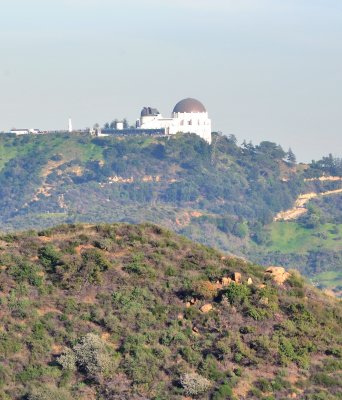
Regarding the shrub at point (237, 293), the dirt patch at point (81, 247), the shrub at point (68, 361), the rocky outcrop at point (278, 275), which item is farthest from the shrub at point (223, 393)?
the dirt patch at point (81, 247)

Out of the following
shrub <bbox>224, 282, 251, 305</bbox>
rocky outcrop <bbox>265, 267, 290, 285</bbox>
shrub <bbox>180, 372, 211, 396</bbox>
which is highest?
rocky outcrop <bbox>265, 267, 290, 285</bbox>

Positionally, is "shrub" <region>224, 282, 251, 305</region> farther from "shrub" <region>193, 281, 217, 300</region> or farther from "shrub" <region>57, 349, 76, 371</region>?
"shrub" <region>57, 349, 76, 371</region>

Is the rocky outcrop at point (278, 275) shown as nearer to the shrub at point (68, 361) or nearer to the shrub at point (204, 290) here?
the shrub at point (204, 290)

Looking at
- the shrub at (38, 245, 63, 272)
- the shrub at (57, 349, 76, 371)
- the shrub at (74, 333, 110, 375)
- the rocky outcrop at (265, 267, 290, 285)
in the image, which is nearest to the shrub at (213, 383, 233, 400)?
the shrub at (74, 333, 110, 375)

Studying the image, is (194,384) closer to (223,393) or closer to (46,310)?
(223,393)

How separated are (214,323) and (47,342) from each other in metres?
7.07

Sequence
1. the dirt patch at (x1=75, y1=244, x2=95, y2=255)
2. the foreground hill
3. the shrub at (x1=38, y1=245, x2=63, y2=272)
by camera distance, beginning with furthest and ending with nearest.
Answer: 1. the dirt patch at (x1=75, y1=244, x2=95, y2=255)
2. the shrub at (x1=38, y1=245, x2=63, y2=272)
3. the foreground hill

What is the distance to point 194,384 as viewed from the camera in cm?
4888

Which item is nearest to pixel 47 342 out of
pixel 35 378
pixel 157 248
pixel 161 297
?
pixel 35 378

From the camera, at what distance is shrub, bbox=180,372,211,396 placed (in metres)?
48.7

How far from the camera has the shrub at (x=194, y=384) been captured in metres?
48.7

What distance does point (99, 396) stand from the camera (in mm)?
48656

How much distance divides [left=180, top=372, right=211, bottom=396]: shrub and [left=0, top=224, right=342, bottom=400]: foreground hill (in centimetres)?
4

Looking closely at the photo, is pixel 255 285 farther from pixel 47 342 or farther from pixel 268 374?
pixel 47 342
